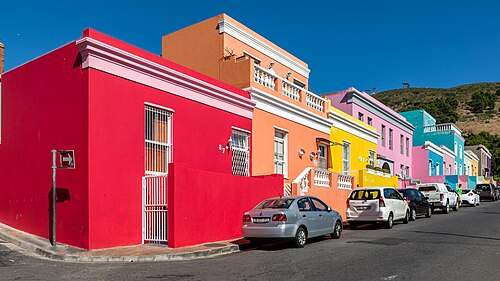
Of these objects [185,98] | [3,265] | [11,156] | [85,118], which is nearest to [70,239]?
[3,265]

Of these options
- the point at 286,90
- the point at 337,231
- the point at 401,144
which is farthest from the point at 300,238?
the point at 401,144

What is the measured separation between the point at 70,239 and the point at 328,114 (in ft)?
47.1

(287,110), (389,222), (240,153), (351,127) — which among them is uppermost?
(287,110)

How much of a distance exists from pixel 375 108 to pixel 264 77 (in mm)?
15303

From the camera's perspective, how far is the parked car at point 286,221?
11.9 m

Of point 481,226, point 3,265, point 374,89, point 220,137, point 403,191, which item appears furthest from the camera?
point 374,89

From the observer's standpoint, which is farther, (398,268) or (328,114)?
(328,114)

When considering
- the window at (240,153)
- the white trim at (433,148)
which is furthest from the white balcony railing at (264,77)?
the white trim at (433,148)

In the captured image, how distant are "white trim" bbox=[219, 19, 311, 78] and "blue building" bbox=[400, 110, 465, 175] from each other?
2653 cm

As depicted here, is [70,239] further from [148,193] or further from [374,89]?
[374,89]

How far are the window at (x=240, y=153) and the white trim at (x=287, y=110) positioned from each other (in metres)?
1.42

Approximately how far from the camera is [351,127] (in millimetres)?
25141

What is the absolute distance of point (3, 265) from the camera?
30.9 ft

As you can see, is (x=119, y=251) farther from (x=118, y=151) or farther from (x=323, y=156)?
(x=323, y=156)
